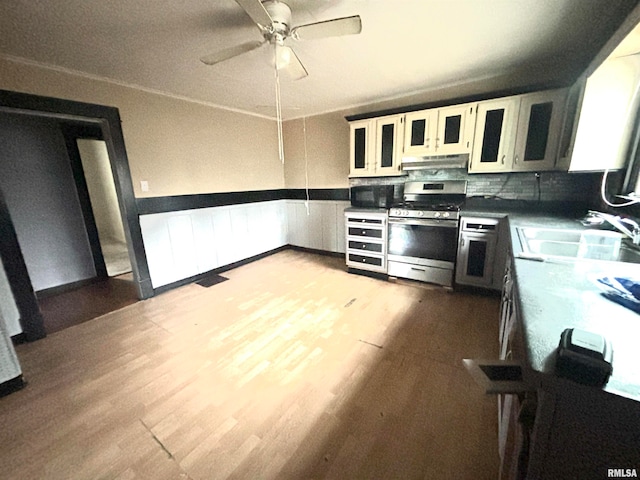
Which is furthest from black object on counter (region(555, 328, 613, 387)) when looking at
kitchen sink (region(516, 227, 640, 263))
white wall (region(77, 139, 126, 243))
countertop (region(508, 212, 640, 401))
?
white wall (region(77, 139, 126, 243))

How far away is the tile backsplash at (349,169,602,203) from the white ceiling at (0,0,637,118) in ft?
3.38

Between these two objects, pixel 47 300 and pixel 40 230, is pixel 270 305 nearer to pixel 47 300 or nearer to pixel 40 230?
pixel 47 300

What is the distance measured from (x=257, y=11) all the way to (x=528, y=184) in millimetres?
3195

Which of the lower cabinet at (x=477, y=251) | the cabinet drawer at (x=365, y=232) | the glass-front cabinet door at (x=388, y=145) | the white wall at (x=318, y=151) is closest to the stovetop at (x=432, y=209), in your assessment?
the lower cabinet at (x=477, y=251)

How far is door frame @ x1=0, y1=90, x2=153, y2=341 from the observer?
6.81 feet

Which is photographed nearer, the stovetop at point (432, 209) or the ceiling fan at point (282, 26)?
the ceiling fan at point (282, 26)

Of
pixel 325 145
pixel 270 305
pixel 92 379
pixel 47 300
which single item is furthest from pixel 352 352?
pixel 47 300

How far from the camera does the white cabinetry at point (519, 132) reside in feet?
7.98

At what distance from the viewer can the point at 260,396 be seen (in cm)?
162

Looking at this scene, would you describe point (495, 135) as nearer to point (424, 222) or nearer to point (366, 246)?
point (424, 222)

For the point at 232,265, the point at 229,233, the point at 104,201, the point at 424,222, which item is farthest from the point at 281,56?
the point at 104,201

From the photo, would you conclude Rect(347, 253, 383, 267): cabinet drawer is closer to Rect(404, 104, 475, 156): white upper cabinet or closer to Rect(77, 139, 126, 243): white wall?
Rect(404, 104, 475, 156): white upper cabinet

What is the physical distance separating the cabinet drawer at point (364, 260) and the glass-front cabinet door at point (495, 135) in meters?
1.61

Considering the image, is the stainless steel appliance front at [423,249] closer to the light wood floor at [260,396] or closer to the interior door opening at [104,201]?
the light wood floor at [260,396]
